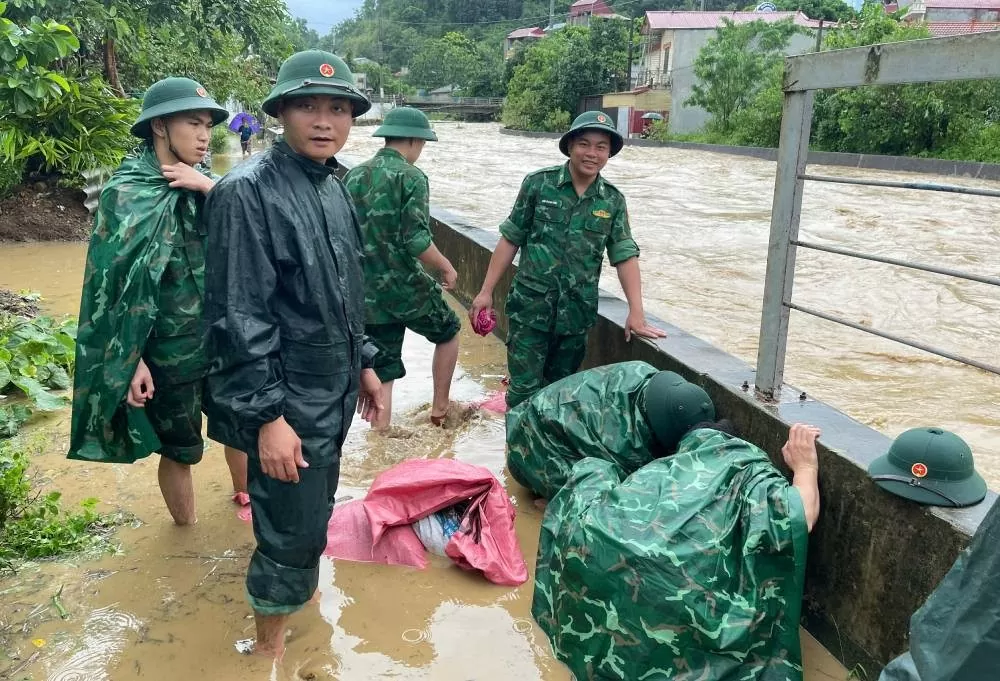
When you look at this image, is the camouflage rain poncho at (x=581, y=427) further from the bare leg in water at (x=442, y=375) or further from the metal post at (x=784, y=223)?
the bare leg in water at (x=442, y=375)

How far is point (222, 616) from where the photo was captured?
107 inches

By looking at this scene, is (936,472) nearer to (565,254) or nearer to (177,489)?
(565,254)

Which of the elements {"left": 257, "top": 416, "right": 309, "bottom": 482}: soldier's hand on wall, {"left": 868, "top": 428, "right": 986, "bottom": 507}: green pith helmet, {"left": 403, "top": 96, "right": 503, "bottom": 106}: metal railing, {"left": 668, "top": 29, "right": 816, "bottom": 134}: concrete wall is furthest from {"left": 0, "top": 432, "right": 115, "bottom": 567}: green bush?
{"left": 403, "top": 96, "right": 503, "bottom": 106}: metal railing

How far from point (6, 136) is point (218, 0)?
4.30 metres

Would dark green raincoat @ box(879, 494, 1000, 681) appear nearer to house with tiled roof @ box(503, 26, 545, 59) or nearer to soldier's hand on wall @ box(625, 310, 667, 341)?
soldier's hand on wall @ box(625, 310, 667, 341)

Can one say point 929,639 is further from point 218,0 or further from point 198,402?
point 218,0

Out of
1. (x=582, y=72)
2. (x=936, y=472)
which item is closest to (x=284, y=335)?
(x=936, y=472)

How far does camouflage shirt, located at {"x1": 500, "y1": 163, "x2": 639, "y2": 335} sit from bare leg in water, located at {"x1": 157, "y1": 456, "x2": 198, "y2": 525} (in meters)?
1.72

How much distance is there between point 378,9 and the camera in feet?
413

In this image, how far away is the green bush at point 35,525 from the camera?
299 cm

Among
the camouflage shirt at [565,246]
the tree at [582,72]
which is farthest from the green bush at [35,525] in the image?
the tree at [582,72]

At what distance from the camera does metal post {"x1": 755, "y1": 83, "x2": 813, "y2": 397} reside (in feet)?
9.02

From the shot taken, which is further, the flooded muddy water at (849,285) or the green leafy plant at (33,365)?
the flooded muddy water at (849,285)

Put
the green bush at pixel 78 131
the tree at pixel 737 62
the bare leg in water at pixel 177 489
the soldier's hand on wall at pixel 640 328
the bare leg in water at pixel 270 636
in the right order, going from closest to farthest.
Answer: the bare leg in water at pixel 270 636, the bare leg in water at pixel 177 489, the soldier's hand on wall at pixel 640 328, the green bush at pixel 78 131, the tree at pixel 737 62
